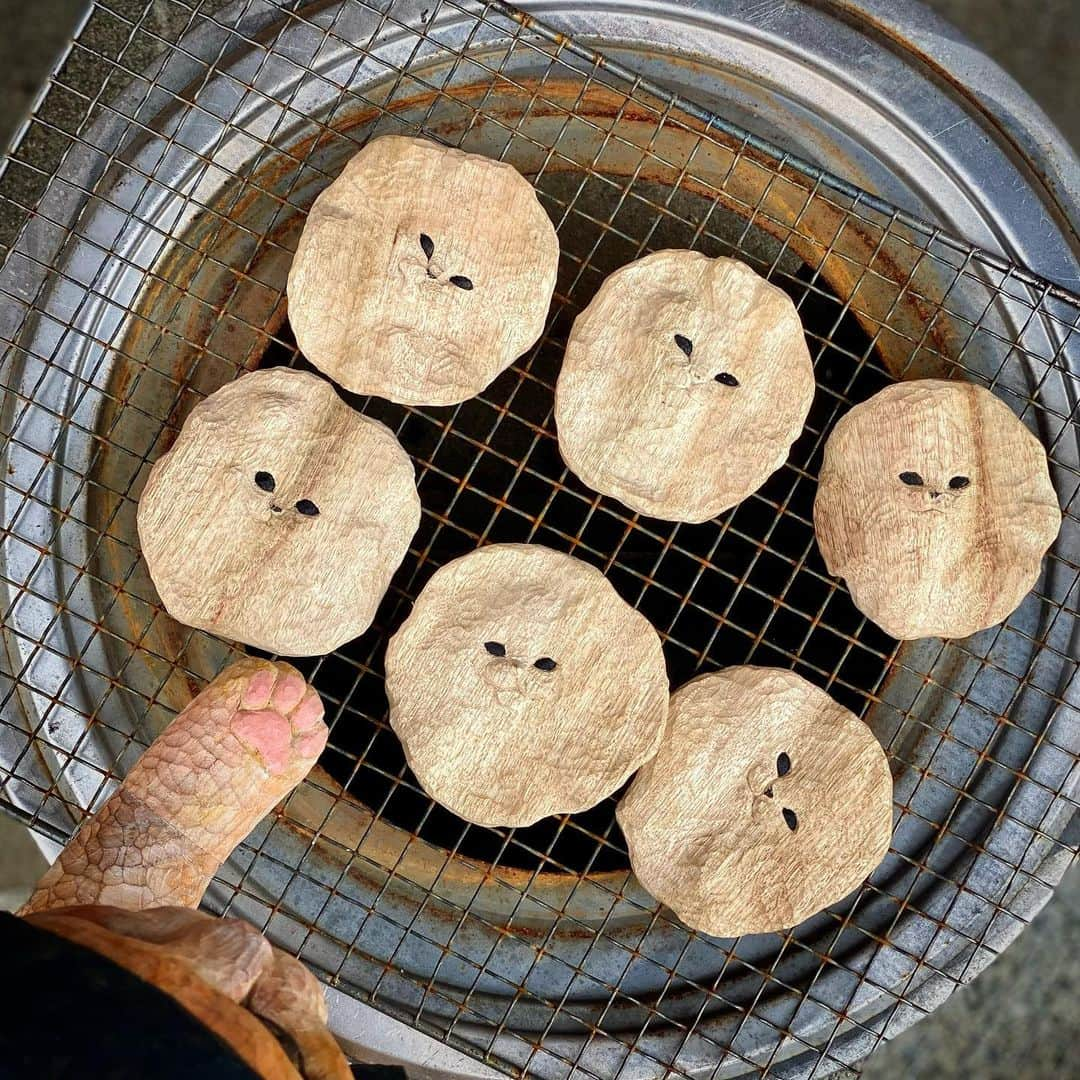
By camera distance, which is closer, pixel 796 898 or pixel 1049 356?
pixel 796 898

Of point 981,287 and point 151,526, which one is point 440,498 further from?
point 981,287

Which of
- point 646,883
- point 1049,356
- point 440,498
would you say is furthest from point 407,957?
point 1049,356

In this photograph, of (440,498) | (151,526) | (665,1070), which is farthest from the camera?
(440,498)

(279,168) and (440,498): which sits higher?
(279,168)

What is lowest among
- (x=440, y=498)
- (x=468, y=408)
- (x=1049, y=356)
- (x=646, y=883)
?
(x=646, y=883)

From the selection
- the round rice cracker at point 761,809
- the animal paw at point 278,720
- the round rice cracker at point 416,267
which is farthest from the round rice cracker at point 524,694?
the round rice cracker at point 416,267

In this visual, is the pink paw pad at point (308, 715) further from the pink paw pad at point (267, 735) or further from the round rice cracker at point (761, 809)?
the round rice cracker at point (761, 809)
